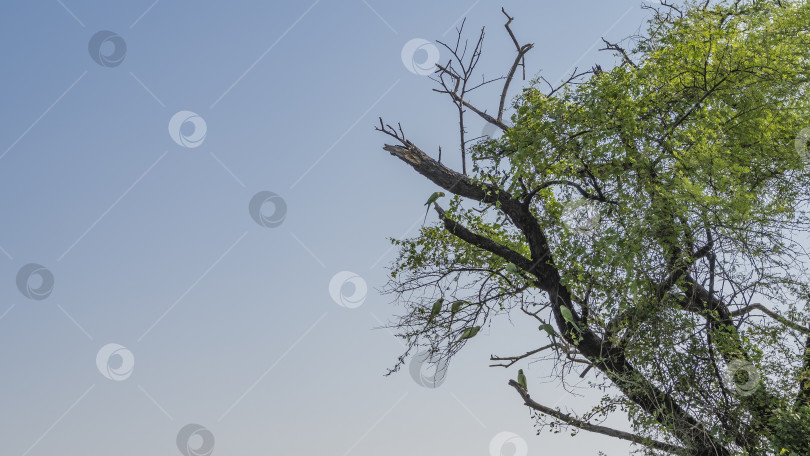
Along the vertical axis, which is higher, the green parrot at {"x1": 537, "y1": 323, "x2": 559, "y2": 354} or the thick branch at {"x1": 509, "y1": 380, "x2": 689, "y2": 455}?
A: the green parrot at {"x1": 537, "y1": 323, "x2": 559, "y2": 354}

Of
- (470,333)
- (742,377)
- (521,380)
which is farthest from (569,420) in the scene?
(742,377)

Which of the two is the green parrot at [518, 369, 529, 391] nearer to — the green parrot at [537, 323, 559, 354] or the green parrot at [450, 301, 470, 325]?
the green parrot at [537, 323, 559, 354]

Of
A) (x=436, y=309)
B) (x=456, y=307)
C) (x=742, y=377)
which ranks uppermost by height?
(x=742, y=377)

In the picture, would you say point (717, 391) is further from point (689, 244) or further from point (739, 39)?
point (739, 39)

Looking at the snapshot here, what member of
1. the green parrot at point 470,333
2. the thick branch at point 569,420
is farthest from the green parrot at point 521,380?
the green parrot at point 470,333

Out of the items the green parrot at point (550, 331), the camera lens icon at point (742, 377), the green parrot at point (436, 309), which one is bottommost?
the green parrot at point (436, 309)

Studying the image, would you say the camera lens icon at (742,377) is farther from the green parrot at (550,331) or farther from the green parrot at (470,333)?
the green parrot at (470,333)

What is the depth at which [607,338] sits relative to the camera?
31.1 ft

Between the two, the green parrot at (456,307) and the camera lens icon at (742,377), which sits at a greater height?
the camera lens icon at (742,377)

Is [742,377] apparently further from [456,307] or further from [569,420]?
[456,307]

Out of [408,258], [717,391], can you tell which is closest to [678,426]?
[717,391]

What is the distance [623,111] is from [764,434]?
4323 mm

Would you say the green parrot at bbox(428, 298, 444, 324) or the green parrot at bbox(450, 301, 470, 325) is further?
the green parrot at bbox(450, 301, 470, 325)

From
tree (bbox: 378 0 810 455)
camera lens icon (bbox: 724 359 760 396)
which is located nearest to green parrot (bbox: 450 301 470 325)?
tree (bbox: 378 0 810 455)
